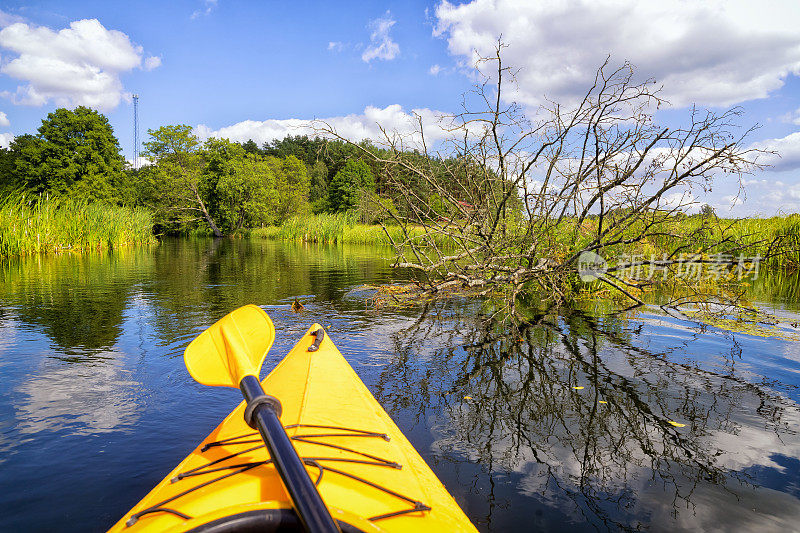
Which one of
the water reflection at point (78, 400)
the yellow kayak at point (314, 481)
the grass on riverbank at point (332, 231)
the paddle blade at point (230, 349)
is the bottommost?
the water reflection at point (78, 400)

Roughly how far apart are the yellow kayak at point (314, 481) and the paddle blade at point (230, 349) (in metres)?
0.14

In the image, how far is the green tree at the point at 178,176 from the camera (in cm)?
4028

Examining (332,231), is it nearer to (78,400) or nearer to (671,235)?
(671,235)

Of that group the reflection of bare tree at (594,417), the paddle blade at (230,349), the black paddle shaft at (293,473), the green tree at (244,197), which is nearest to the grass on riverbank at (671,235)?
the reflection of bare tree at (594,417)

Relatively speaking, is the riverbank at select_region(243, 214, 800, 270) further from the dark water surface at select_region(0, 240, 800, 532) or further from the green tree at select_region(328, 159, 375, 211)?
the green tree at select_region(328, 159, 375, 211)

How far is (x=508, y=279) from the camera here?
6.39 metres

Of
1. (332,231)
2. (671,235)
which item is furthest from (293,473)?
(332,231)

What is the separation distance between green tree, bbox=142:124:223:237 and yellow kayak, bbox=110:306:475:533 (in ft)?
134

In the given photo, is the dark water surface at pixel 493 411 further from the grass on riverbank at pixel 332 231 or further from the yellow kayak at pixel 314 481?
the grass on riverbank at pixel 332 231

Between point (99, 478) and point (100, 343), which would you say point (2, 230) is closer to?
point (100, 343)

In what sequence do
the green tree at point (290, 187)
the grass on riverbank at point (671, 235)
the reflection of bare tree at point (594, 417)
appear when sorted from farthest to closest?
the green tree at point (290, 187)
the grass on riverbank at point (671, 235)
the reflection of bare tree at point (594, 417)

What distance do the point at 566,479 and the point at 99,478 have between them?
2970 mm

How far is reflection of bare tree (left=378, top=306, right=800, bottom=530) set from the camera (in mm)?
2801

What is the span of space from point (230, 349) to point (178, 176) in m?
45.2
